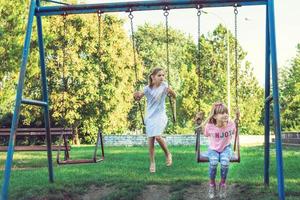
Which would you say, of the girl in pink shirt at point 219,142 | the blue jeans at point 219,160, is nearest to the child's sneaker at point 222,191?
the girl in pink shirt at point 219,142

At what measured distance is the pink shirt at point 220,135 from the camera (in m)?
6.73

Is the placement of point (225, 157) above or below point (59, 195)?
above

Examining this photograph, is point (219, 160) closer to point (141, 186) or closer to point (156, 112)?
point (141, 186)

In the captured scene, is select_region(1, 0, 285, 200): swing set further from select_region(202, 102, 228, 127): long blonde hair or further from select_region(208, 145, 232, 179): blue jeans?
select_region(208, 145, 232, 179): blue jeans

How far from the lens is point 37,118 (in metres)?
37.4

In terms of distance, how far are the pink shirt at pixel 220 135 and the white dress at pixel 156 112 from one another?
1300 millimetres

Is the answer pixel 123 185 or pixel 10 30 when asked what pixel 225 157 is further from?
pixel 10 30

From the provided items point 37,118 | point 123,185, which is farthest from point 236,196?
point 37,118

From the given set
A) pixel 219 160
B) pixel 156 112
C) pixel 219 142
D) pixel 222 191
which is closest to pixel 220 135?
pixel 219 142

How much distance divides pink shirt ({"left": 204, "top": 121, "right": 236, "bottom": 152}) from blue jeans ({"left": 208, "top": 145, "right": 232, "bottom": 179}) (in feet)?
0.18

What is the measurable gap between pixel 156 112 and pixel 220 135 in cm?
159

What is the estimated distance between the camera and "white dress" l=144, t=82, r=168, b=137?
799 centimetres

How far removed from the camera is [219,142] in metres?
6.73

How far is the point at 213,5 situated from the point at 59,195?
3.41 metres
